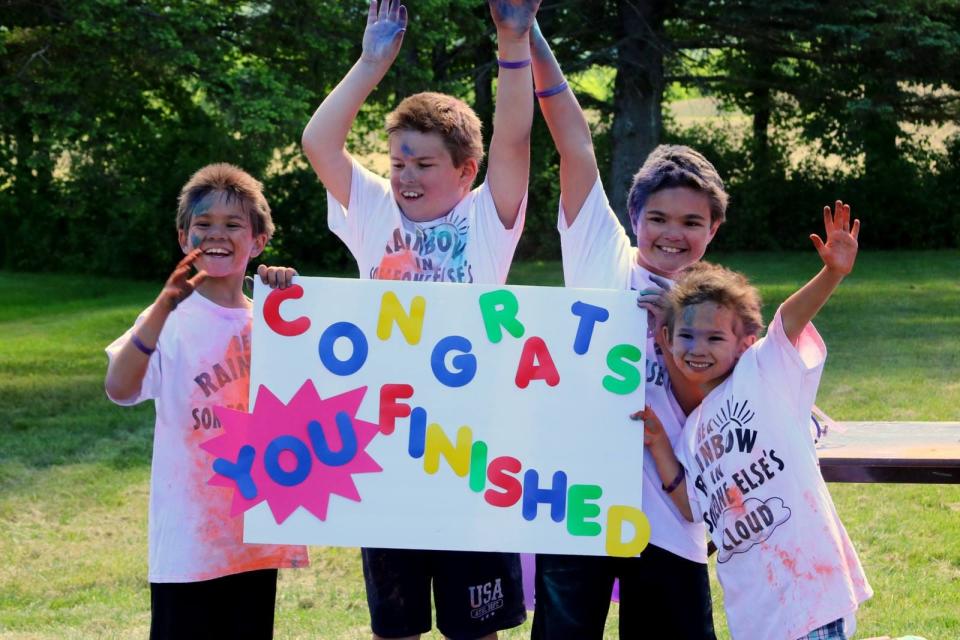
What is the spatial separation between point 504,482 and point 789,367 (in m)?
0.73

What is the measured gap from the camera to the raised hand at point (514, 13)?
9.56 ft

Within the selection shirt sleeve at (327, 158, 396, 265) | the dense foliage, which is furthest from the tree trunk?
shirt sleeve at (327, 158, 396, 265)

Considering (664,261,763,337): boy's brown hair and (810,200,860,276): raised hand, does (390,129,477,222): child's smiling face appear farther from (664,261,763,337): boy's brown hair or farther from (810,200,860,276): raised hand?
(810,200,860,276): raised hand

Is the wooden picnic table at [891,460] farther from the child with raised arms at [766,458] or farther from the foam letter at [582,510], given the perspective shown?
the foam letter at [582,510]

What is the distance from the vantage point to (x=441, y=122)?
312 cm

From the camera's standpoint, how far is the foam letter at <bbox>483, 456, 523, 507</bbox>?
2975 mm

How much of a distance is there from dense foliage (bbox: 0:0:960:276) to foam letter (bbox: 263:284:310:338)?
6989 millimetres

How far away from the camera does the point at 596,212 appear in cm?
305

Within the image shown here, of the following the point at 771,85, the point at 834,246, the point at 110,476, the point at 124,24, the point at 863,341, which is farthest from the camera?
the point at 771,85

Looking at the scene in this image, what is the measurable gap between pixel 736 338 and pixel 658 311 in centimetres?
20

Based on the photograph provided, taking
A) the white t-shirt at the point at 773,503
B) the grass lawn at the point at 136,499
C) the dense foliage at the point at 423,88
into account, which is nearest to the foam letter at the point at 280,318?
the white t-shirt at the point at 773,503

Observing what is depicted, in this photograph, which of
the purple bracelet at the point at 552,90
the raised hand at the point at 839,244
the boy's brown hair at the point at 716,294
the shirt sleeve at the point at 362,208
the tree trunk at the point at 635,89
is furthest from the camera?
the tree trunk at the point at 635,89

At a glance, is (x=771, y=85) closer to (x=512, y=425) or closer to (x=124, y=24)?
(x=124, y=24)

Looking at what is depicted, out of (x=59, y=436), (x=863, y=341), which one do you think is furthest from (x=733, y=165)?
(x=59, y=436)
